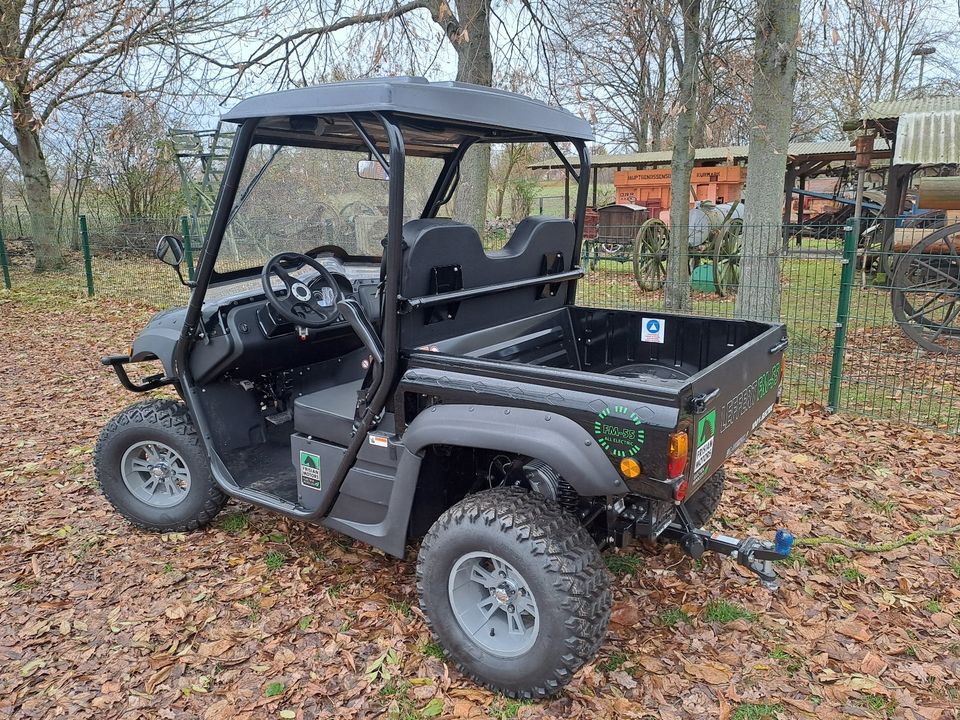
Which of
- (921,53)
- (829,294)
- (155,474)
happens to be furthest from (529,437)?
(921,53)

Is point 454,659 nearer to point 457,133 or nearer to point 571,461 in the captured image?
point 571,461

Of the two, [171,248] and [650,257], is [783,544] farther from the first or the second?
[650,257]

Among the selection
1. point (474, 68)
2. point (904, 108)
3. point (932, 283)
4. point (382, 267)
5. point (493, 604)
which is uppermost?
point (904, 108)

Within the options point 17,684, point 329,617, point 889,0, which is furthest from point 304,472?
point 889,0

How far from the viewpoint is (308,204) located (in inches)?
155

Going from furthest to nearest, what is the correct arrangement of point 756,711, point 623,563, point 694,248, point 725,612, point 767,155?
1. point 694,248
2. point 767,155
3. point 623,563
4. point 725,612
5. point 756,711

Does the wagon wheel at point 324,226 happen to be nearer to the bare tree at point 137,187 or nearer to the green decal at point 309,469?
the green decal at point 309,469

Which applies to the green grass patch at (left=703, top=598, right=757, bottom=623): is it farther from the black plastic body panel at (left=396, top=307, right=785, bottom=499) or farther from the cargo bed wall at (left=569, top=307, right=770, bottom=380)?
the cargo bed wall at (left=569, top=307, right=770, bottom=380)

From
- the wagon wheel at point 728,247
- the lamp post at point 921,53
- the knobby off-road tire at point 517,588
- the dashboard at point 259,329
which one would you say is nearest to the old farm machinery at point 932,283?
the wagon wheel at point 728,247

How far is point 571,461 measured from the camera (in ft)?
7.62

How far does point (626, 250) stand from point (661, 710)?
9706mm

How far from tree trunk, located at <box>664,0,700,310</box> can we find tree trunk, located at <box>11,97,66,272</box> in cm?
1119

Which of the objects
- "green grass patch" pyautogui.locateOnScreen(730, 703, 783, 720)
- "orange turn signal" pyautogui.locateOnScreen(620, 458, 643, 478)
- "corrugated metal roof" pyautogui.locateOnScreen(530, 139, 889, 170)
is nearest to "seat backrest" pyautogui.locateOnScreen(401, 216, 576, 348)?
"orange turn signal" pyautogui.locateOnScreen(620, 458, 643, 478)

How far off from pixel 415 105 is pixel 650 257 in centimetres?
706
